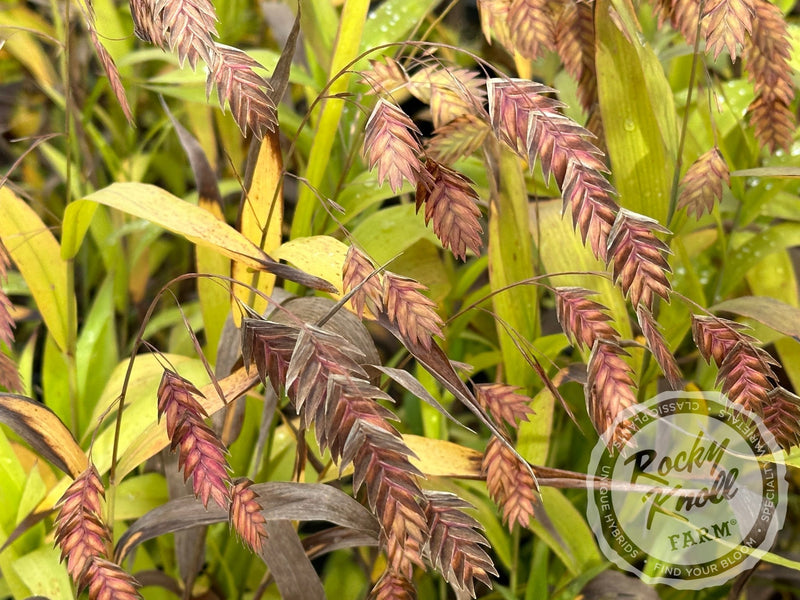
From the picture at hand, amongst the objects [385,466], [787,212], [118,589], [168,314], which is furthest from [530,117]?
[168,314]

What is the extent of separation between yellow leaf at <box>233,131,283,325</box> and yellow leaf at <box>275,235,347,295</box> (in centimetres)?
4

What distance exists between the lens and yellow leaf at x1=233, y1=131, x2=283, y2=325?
0.61 meters

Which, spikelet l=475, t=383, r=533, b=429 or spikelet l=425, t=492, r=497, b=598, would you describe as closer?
spikelet l=425, t=492, r=497, b=598

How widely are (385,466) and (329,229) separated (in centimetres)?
42

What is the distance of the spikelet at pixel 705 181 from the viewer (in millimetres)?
559

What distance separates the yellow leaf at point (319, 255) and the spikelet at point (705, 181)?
258 mm

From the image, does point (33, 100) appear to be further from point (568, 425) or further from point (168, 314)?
point (568, 425)

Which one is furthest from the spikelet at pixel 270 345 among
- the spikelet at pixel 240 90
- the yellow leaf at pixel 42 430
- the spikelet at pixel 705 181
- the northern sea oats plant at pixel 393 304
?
the spikelet at pixel 705 181

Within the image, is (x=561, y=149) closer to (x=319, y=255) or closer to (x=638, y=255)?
(x=638, y=255)

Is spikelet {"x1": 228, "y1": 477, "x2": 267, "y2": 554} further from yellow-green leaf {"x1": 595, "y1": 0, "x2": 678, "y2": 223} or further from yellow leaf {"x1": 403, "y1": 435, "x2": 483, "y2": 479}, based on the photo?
yellow-green leaf {"x1": 595, "y1": 0, "x2": 678, "y2": 223}

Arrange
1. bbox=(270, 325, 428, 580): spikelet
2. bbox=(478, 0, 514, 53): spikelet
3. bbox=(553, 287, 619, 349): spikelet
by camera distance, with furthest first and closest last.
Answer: bbox=(478, 0, 514, 53): spikelet, bbox=(553, 287, 619, 349): spikelet, bbox=(270, 325, 428, 580): spikelet

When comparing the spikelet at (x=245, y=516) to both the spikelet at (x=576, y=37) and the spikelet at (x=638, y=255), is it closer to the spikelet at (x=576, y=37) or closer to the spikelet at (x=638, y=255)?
the spikelet at (x=638, y=255)

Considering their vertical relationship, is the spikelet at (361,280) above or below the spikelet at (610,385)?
above

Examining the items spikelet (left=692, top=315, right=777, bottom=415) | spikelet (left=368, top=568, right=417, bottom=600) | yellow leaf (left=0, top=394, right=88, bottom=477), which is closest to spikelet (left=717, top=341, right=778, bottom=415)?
spikelet (left=692, top=315, right=777, bottom=415)
